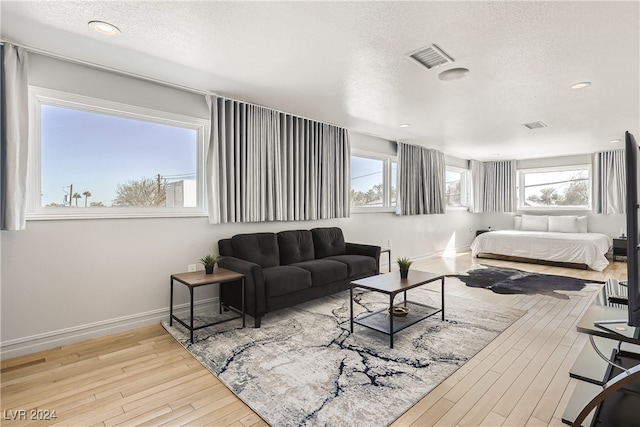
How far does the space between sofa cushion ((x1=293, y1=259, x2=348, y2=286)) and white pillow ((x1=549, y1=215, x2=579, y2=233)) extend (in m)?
6.03

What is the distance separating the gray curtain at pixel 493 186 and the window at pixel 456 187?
0.59 feet

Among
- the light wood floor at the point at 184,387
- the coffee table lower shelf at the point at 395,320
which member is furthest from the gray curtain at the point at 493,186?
the coffee table lower shelf at the point at 395,320

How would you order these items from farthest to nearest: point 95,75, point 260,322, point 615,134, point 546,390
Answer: point 615,134 < point 260,322 < point 95,75 < point 546,390

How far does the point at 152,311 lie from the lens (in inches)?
126

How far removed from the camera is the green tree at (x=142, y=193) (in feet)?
10.2

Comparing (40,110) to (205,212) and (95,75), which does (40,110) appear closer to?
(95,75)

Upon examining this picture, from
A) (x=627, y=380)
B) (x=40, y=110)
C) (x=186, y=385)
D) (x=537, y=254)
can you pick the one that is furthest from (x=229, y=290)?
(x=537, y=254)

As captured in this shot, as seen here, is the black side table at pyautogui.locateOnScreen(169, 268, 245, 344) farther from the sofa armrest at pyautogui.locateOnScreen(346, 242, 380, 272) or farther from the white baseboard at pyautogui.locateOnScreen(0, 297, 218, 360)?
the sofa armrest at pyautogui.locateOnScreen(346, 242, 380, 272)

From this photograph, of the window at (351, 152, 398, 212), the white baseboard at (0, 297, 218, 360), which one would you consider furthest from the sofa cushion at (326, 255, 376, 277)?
the white baseboard at (0, 297, 218, 360)

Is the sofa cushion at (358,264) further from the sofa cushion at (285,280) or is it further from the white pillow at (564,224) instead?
the white pillow at (564,224)

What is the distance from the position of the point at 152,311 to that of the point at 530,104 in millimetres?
4731

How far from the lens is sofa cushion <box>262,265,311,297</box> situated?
3.14 metres

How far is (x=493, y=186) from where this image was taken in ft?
28.0

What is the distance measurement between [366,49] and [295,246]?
2417 mm
